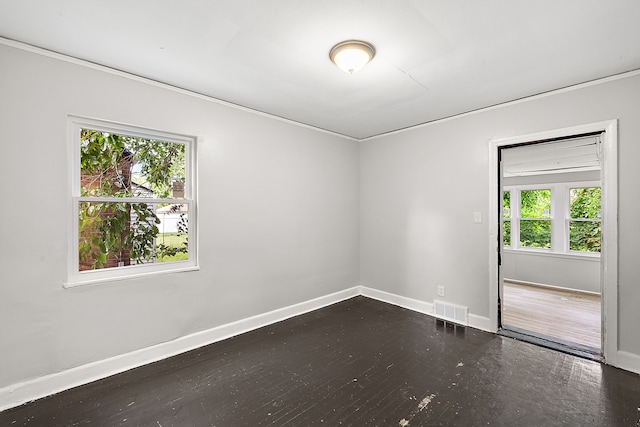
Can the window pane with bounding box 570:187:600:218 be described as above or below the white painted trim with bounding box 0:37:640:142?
below

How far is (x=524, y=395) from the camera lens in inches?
82.9

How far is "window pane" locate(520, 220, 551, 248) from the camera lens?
18.9ft

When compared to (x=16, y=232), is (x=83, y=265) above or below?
below

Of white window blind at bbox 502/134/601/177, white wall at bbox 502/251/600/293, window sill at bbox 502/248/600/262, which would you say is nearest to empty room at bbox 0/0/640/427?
white window blind at bbox 502/134/601/177

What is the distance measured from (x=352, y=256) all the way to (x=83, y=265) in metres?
3.21

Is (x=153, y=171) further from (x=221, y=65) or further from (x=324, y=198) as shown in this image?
(x=324, y=198)

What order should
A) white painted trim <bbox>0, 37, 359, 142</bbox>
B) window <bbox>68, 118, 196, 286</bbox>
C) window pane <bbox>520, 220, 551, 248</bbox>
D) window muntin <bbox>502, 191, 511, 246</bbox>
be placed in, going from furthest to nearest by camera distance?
window muntin <bbox>502, 191, 511, 246</bbox>, window pane <bbox>520, 220, 551, 248</bbox>, window <bbox>68, 118, 196, 286</bbox>, white painted trim <bbox>0, 37, 359, 142</bbox>

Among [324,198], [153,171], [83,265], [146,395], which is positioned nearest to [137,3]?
[153,171]

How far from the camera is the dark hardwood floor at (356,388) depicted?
6.19 feet

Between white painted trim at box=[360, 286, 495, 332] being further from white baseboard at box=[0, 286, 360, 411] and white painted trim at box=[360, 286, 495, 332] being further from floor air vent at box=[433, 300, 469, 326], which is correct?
white baseboard at box=[0, 286, 360, 411]

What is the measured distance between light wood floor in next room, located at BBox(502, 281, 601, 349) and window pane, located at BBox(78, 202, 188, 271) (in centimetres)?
387

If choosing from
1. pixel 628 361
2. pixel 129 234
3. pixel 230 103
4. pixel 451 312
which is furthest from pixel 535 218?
pixel 129 234

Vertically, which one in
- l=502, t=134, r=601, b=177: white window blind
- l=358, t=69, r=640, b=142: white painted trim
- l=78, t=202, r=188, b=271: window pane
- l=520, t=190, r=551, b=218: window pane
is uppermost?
l=358, t=69, r=640, b=142: white painted trim

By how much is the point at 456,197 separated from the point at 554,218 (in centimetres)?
364
